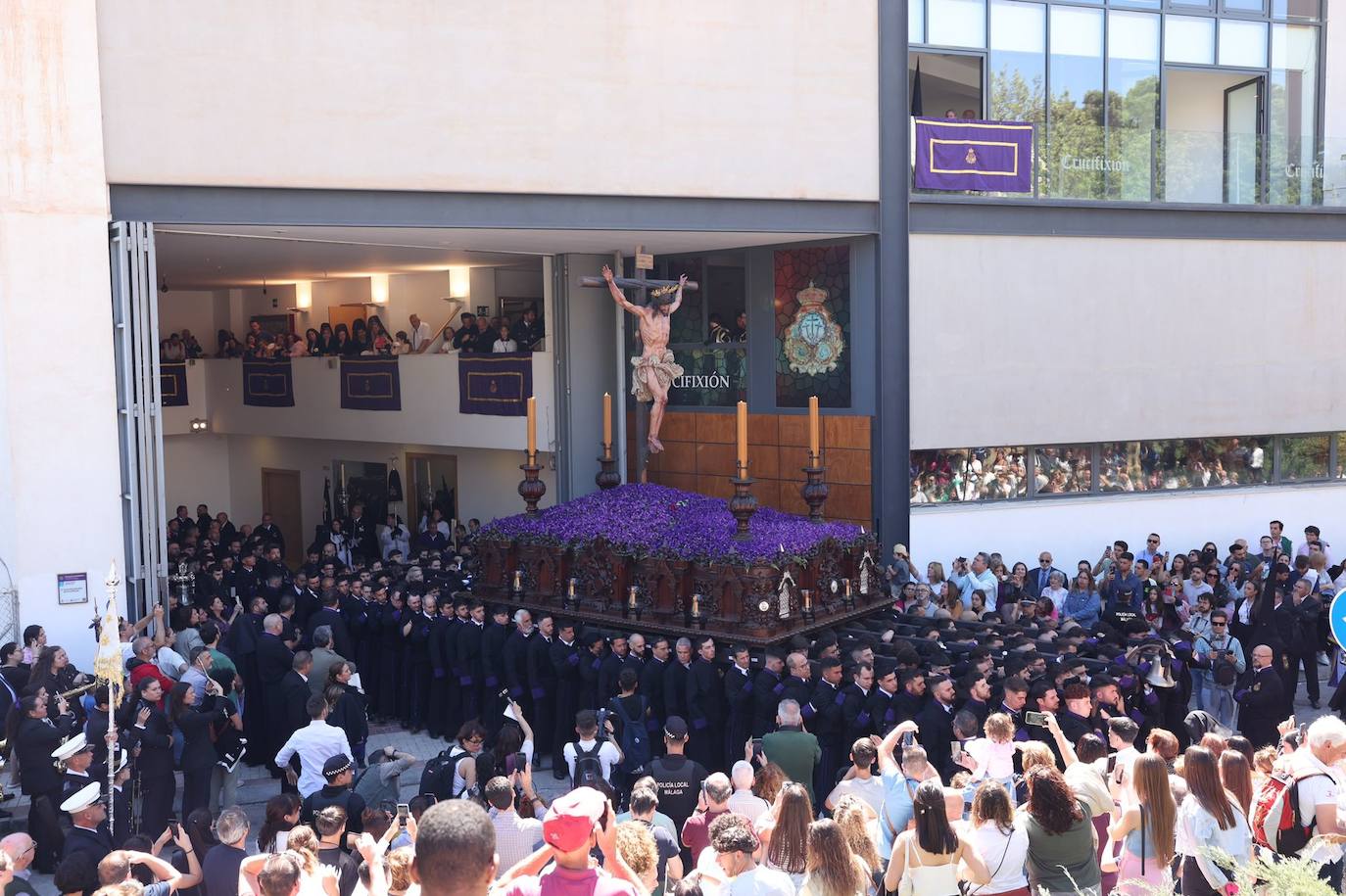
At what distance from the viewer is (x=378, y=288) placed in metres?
23.6

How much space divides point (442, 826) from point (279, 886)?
6.00 ft

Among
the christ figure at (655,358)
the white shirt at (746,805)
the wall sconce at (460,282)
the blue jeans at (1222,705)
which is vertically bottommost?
the blue jeans at (1222,705)

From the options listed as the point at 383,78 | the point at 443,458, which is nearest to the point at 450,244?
the point at 383,78

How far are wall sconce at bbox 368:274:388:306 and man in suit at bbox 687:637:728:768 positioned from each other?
48.2ft

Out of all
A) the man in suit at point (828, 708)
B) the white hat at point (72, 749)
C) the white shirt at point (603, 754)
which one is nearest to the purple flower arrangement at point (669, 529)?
the man in suit at point (828, 708)

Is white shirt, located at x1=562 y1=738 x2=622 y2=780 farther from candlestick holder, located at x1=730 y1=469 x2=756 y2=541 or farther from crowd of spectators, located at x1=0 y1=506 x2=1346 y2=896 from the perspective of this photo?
candlestick holder, located at x1=730 y1=469 x2=756 y2=541

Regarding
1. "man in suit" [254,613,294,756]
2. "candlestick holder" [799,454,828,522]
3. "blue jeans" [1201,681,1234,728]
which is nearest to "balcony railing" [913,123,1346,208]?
"candlestick holder" [799,454,828,522]

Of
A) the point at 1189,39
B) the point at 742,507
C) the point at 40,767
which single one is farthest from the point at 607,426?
the point at 1189,39

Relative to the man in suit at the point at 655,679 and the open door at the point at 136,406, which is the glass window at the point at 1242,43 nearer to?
the man in suit at the point at 655,679

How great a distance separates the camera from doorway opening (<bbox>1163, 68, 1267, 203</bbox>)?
1766 centimetres

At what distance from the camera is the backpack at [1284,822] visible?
5.90 metres

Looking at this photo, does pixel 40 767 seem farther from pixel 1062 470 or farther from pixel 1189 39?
pixel 1189 39

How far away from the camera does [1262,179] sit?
59.4ft

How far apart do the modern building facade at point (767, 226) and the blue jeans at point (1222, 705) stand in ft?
17.2
